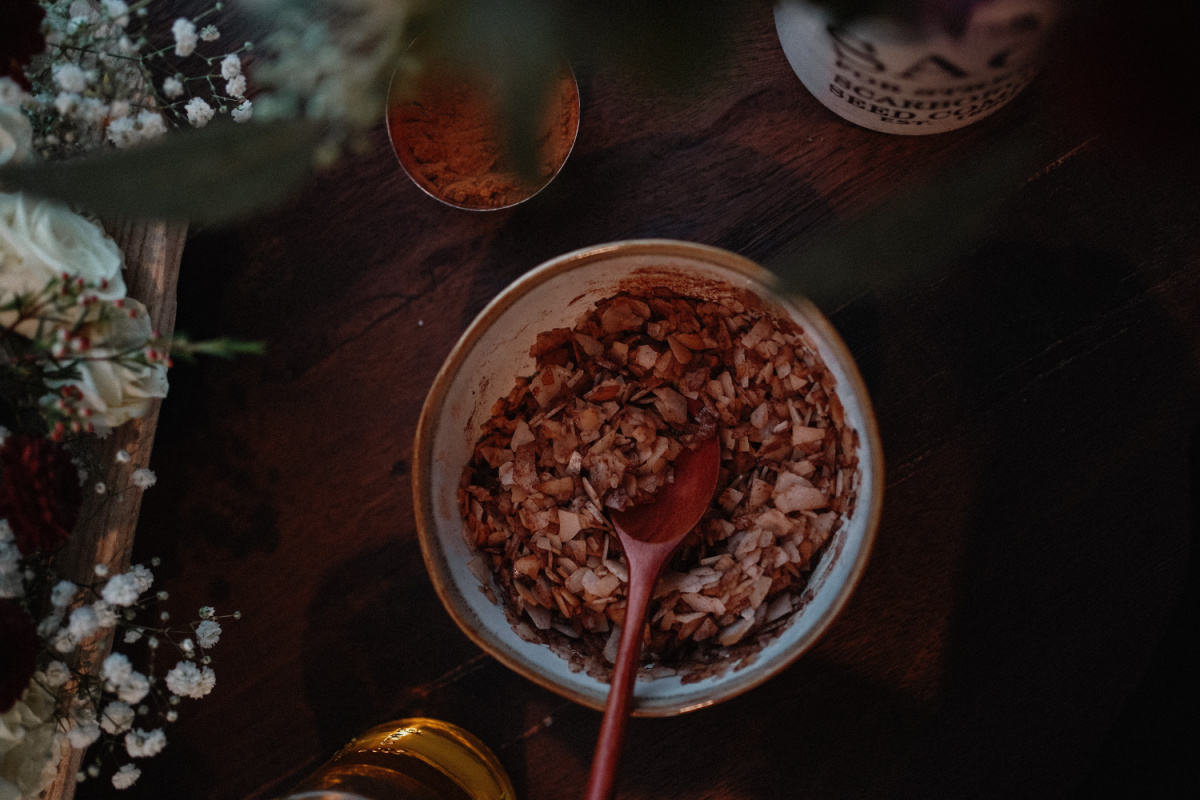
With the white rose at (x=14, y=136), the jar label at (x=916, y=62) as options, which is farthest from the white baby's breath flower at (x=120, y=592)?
the jar label at (x=916, y=62)

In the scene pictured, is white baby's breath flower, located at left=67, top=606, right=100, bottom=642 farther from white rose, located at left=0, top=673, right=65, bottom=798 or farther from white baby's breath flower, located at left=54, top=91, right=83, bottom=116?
white baby's breath flower, located at left=54, top=91, right=83, bottom=116

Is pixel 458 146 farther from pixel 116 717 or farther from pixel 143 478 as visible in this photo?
pixel 116 717

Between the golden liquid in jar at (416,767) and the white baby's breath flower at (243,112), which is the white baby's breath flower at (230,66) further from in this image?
the golden liquid in jar at (416,767)

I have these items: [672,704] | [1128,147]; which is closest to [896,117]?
[1128,147]

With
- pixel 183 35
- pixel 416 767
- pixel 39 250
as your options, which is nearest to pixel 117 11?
pixel 183 35

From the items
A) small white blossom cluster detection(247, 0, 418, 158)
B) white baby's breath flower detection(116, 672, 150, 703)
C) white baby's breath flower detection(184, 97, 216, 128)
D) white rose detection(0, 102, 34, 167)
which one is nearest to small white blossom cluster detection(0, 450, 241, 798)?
white baby's breath flower detection(116, 672, 150, 703)
